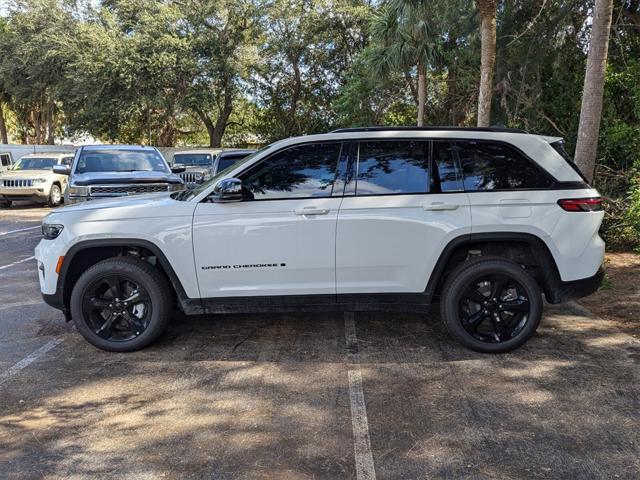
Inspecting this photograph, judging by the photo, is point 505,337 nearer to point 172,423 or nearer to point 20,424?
point 172,423

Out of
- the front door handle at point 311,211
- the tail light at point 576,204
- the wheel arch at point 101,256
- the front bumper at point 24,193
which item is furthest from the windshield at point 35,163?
the tail light at point 576,204

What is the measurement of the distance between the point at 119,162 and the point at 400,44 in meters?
11.3

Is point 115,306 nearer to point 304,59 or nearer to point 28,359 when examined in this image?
point 28,359

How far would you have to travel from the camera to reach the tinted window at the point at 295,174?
15.2 ft

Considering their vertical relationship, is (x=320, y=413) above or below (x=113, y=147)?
below

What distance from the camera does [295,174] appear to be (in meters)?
4.69

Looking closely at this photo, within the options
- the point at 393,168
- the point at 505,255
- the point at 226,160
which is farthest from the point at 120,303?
the point at 226,160

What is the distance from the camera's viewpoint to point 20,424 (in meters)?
3.55

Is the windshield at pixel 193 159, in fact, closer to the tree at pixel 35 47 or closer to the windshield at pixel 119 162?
the windshield at pixel 119 162

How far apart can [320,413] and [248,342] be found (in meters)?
1.52

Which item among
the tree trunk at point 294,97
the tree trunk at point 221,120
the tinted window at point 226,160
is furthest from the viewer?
the tree trunk at point 221,120

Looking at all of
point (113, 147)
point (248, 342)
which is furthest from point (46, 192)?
point (248, 342)

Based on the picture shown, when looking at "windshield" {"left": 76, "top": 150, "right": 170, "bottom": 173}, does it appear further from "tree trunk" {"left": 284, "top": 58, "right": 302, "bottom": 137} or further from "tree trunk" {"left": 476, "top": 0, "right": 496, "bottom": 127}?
"tree trunk" {"left": 284, "top": 58, "right": 302, "bottom": 137}

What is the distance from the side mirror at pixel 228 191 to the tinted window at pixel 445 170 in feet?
5.32
